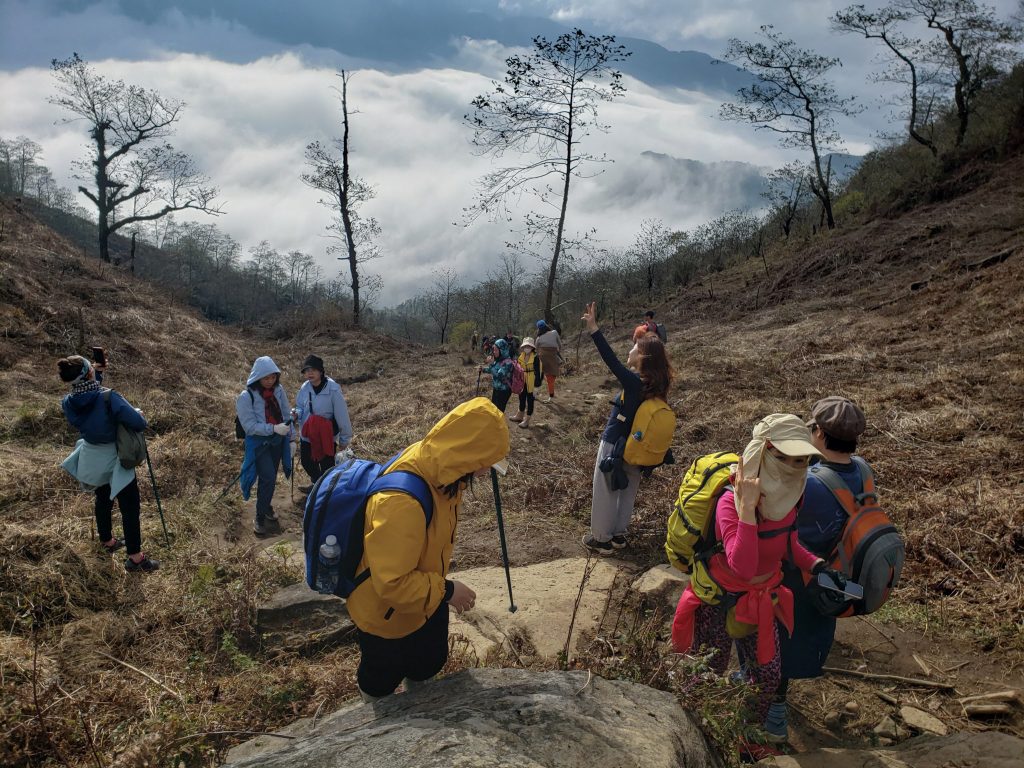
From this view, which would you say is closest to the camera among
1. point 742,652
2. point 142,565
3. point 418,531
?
point 418,531

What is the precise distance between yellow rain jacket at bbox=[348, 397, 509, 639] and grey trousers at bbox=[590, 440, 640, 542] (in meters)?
2.52

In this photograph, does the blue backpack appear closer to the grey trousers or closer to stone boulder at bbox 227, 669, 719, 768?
stone boulder at bbox 227, 669, 719, 768

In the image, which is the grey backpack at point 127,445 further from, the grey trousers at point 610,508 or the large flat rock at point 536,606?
the grey trousers at point 610,508

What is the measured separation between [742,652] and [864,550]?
0.76 metres

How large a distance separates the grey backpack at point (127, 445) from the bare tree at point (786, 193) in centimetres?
3056

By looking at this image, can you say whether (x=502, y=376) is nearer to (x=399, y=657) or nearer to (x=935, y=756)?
(x=399, y=657)

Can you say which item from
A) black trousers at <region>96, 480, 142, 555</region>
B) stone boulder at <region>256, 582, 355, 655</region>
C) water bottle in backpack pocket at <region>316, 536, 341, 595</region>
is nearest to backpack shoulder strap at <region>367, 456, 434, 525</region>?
water bottle in backpack pocket at <region>316, 536, 341, 595</region>

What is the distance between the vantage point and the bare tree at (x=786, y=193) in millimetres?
29273

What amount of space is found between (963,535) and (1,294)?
1752cm

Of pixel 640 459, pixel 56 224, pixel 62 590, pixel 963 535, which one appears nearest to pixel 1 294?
pixel 62 590

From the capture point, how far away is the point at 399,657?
2547 mm

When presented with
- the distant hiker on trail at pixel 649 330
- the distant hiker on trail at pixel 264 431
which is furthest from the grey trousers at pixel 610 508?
the distant hiker on trail at pixel 264 431

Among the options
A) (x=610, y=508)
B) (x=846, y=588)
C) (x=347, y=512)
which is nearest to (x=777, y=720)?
(x=846, y=588)

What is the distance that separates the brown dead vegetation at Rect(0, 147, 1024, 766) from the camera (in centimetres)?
314
